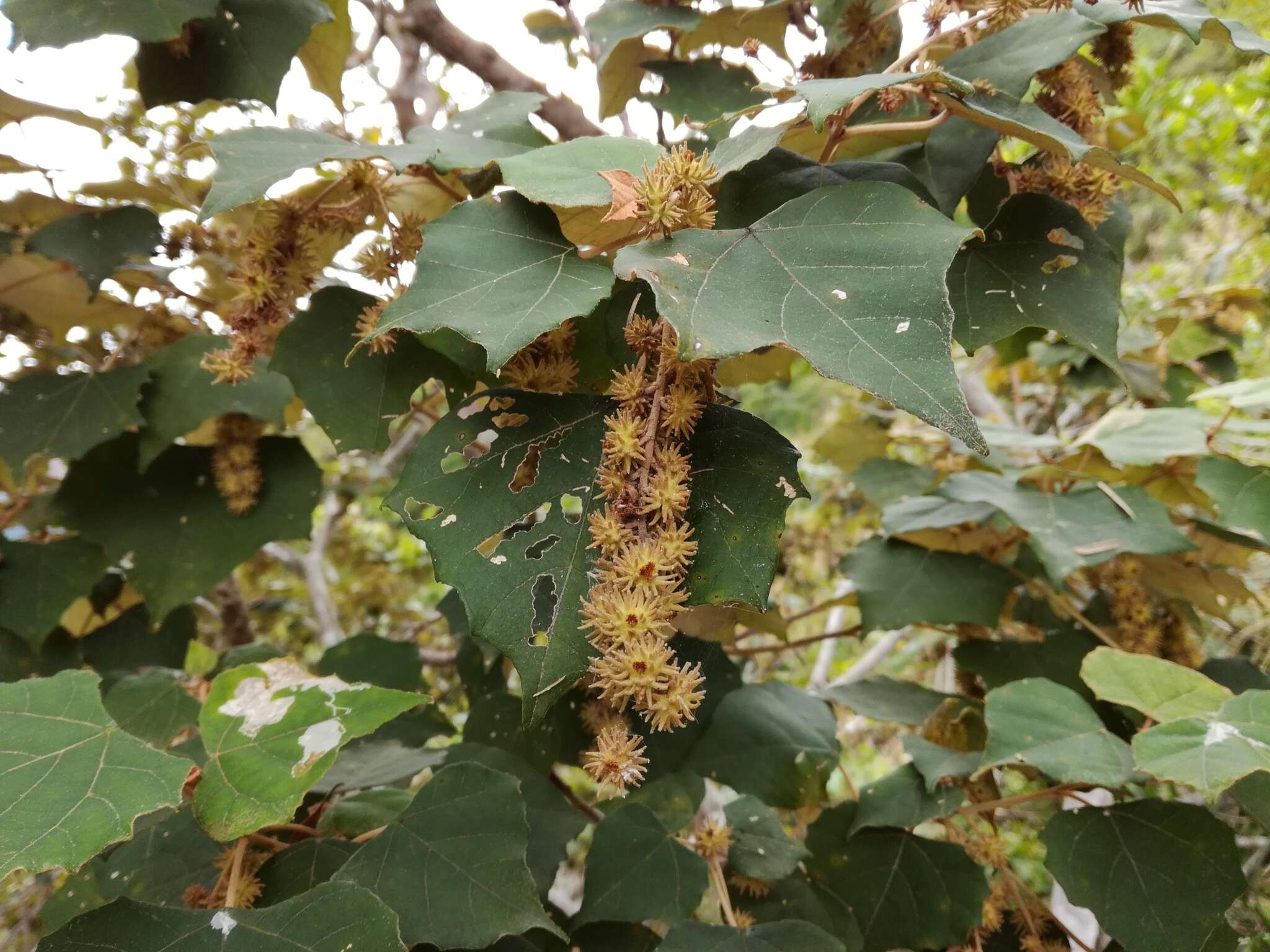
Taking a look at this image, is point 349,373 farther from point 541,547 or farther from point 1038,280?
point 1038,280

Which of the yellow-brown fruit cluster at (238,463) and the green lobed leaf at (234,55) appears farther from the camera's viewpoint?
the yellow-brown fruit cluster at (238,463)

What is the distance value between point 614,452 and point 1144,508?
0.86m

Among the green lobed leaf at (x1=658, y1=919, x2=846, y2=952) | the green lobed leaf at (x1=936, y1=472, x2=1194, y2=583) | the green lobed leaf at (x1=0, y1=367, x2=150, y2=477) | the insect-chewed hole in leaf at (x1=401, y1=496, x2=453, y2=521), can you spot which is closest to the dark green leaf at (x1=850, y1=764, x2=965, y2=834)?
the green lobed leaf at (x1=658, y1=919, x2=846, y2=952)

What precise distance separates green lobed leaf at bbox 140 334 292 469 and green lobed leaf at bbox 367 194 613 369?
546 millimetres

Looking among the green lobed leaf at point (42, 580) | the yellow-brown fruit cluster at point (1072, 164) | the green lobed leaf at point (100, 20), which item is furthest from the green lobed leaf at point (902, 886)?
the green lobed leaf at point (100, 20)

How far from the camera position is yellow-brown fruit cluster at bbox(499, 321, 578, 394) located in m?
0.68

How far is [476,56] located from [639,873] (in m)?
1.39

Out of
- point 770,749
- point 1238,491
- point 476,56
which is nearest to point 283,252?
point 476,56

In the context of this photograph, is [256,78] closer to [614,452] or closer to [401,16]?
[401,16]

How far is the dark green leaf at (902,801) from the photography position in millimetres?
859

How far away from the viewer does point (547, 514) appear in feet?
1.97

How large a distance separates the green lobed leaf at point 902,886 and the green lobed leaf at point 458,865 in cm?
45

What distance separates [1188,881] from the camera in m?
0.76

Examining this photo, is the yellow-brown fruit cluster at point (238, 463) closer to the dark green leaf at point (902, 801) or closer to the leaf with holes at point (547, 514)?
the leaf with holes at point (547, 514)
